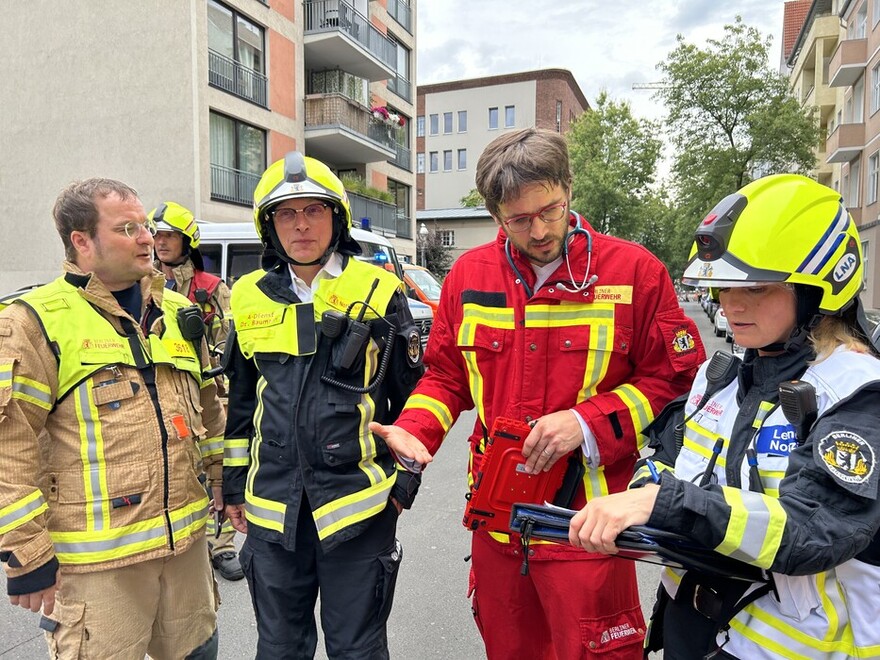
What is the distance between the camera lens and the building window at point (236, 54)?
15.1 m

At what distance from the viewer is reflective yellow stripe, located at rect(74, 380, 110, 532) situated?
78.0 inches

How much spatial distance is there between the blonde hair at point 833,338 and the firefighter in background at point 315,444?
4.47 feet

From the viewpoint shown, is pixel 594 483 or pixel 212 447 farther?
pixel 212 447

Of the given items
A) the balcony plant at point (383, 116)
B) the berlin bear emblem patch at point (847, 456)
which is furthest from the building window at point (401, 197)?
the berlin bear emblem patch at point (847, 456)

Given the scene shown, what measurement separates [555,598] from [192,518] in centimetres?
133

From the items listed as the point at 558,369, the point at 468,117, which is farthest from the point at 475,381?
the point at 468,117

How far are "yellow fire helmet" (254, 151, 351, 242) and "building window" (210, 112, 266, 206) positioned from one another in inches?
524

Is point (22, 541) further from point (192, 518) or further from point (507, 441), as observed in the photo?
point (507, 441)

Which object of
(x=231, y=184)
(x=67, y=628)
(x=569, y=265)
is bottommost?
(x=67, y=628)

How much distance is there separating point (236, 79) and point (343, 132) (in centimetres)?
348

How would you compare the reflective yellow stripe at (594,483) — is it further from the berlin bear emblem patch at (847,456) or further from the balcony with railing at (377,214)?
the balcony with railing at (377,214)

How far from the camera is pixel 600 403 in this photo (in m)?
1.84

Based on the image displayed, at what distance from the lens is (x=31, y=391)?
1.89m

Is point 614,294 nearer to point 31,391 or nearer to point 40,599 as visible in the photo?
point 31,391
